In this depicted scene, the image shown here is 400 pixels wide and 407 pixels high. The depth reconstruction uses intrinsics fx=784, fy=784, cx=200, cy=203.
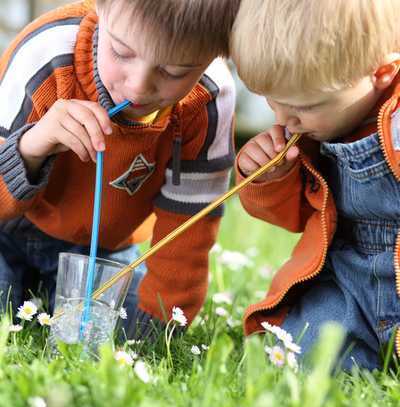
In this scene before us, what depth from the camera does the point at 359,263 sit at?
1.67 m

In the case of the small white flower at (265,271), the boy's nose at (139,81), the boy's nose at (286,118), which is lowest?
the small white flower at (265,271)

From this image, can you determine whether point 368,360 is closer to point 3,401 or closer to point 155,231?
point 155,231

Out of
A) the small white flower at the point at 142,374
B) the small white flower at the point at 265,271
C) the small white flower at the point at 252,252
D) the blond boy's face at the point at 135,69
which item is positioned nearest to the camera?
the small white flower at the point at 142,374

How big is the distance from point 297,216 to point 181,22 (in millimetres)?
587

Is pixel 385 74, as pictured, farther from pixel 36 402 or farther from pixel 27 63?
pixel 36 402

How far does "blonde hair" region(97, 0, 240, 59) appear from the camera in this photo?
1.42 m

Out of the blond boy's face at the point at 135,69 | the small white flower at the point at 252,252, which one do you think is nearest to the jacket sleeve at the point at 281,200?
the blond boy's face at the point at 135,69

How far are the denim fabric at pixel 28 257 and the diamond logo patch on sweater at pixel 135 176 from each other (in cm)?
25

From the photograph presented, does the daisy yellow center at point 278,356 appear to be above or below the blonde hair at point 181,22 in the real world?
below

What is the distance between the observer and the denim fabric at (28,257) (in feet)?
6.38

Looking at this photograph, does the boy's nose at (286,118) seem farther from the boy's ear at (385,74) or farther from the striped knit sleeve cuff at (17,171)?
the striped knit sleeve cuff at (17,171)

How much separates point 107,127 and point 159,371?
1.56 feet

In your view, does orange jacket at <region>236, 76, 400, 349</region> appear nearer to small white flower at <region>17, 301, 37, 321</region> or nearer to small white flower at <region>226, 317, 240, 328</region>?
small white flower at <region>226, 317, 240, 328</region>

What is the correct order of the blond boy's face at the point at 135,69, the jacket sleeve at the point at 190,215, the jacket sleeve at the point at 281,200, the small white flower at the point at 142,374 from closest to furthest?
the small white flower at the point at 142,374
the blond boy's face at the point at 135,69
the jacket sleeve at the point at 281,200
the jacket sleeve at the point at 190,215
